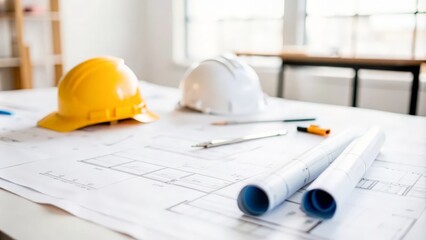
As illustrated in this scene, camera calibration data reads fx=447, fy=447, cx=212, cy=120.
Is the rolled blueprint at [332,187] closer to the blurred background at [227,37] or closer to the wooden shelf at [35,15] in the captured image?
the blurred background at [227,37]

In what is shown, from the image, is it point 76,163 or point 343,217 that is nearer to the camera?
point 343,217

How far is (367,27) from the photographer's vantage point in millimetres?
3311

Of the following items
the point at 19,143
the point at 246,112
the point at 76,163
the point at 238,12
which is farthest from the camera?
the point at 238,12

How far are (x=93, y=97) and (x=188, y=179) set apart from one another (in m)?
0.54

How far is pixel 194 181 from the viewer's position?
79 cm

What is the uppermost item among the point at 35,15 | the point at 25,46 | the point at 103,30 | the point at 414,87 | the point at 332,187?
the point at 35,15

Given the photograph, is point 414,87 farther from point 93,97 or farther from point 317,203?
point 317,203

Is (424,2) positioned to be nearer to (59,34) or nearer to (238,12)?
(238,12)

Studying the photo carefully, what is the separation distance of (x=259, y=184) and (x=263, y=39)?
335 centimetres

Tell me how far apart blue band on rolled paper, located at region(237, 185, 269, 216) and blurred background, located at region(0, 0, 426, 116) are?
2.40 meters

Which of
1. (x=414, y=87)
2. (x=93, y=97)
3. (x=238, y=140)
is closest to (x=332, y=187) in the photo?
(x=238, y=140)

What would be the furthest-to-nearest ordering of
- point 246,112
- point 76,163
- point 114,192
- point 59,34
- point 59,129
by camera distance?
point 59,34
point 246,112
point 59,129
point 76,163
point 114,192

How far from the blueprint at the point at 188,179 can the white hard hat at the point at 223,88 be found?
166mm

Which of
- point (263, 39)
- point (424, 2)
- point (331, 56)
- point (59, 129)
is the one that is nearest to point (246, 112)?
point (59, 129)
